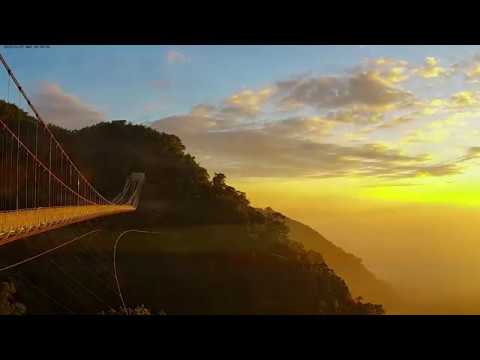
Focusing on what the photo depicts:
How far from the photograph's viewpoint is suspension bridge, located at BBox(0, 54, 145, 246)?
5230 millimetres

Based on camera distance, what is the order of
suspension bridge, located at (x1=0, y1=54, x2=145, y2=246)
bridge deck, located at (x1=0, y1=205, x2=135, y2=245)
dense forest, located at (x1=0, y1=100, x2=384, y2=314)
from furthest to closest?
1. dense forest, located at (x1=0, y1=100, x2=384, y2=314)
2. suspension bridge, located at (x1=0, y1=54, x2=145, y2=246)
3. bridge deck, located at (x1=0, y1=205, x2=135, y2=245)

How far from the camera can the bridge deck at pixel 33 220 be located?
3.71m

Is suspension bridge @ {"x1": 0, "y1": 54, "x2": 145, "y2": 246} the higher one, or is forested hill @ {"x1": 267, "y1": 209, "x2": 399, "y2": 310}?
suspension bridge @ {"x1": 0, "y1": 54, "x2": 145, "y2": 246}

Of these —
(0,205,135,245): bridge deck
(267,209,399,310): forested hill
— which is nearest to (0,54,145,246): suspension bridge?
(0,205,135,245): bridge deck

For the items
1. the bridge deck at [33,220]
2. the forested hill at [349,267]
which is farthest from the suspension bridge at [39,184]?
the forested hill at [349,267]

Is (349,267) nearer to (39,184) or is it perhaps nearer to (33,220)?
(33,220)

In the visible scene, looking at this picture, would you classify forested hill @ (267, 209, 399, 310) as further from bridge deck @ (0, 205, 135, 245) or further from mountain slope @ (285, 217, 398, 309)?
bridge deck @ (0, 205, 135, 245)

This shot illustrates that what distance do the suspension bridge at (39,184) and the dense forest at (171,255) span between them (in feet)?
0.60

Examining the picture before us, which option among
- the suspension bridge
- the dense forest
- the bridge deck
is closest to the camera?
the bridge deck

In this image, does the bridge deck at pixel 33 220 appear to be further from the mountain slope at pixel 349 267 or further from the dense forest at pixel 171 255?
the mountain slope at pixel 349 267

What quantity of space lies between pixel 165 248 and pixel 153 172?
3.76ft
